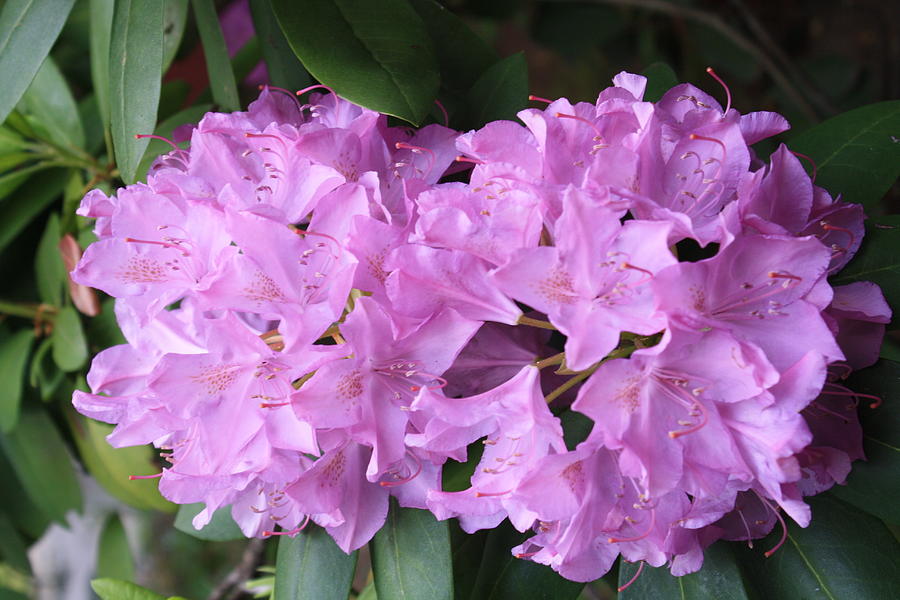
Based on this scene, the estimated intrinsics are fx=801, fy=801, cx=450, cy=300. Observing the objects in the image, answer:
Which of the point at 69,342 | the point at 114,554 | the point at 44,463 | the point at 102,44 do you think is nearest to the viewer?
the point at 102,44

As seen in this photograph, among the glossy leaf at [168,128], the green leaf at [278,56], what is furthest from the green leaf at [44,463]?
the green leaf at [278,56]

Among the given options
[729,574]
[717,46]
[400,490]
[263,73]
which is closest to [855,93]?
[717,46]

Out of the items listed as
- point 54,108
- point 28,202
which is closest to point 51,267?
point 28,202

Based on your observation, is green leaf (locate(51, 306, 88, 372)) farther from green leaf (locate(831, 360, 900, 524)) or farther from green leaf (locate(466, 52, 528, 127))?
green leaf (locate(831, 360, 900, 524))

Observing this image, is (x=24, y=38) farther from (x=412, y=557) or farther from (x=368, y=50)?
(x=412, y=557)

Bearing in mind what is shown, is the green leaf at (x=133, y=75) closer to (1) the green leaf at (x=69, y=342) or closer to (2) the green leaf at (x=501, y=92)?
(2) the green leaf at (x=501, y=92)

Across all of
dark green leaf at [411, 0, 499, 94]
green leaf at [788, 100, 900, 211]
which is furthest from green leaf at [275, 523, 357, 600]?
green leaf at [788, 100, 900, 211]
